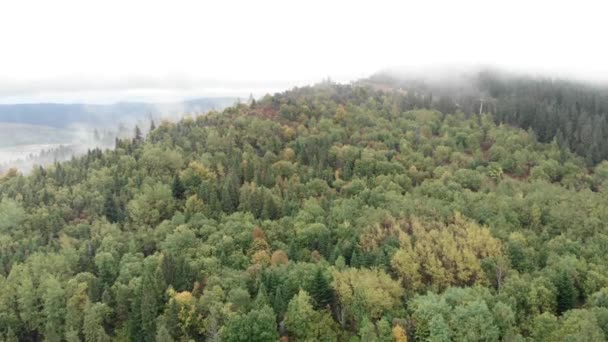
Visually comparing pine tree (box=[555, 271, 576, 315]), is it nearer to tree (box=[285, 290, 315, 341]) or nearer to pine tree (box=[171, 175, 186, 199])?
tree (box=[285, 290, 315, 341])

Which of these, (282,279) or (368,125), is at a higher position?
(368,125)

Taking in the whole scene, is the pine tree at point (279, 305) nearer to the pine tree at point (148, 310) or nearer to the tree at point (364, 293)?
the tree at point (364, 293)

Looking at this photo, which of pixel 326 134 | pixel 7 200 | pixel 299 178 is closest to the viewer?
pixel 7 200

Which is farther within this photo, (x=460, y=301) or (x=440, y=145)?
(x=440, y=145)

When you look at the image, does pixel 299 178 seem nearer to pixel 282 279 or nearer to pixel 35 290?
pixel 282 279

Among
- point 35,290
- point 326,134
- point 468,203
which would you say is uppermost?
point 326,134

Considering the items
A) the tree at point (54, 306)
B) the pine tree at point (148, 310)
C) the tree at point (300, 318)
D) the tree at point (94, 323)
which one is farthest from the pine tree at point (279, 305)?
the tree at point (54, 306)

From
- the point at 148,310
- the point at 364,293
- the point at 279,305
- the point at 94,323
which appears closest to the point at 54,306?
the point at 94,323

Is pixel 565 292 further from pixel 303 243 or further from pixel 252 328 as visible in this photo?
pixel 252 328

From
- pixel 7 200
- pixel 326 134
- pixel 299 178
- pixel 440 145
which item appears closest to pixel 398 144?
pixel 440 145
